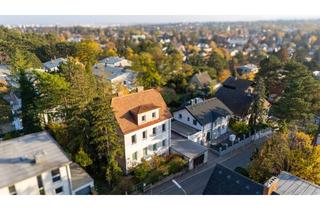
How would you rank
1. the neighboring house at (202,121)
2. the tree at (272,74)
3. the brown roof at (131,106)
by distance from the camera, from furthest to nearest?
the tree at (272,74) < the neighboring house at (202,121) < the brown roof at (131,106)

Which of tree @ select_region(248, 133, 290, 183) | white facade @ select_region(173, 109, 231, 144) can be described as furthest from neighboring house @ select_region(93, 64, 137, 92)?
tree @ select_region(248, 133, 290, 183)

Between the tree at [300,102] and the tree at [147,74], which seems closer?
the tree at [300,102]

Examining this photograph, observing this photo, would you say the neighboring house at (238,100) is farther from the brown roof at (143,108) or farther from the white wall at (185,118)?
the brown roof at (143,108)

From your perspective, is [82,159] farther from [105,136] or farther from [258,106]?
[258,106]

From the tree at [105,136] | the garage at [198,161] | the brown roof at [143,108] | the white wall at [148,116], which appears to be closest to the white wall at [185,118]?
the garage at [198,161]

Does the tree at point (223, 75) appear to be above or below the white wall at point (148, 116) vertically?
below

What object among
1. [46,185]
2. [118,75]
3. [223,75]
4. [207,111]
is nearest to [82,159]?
[46,185]

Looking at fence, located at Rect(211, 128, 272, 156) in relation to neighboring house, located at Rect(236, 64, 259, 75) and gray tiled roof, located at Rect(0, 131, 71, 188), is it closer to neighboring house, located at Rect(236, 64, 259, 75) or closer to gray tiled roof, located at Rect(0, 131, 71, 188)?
gray tiled roof, located at Rect(0, 131, 71, 188)
